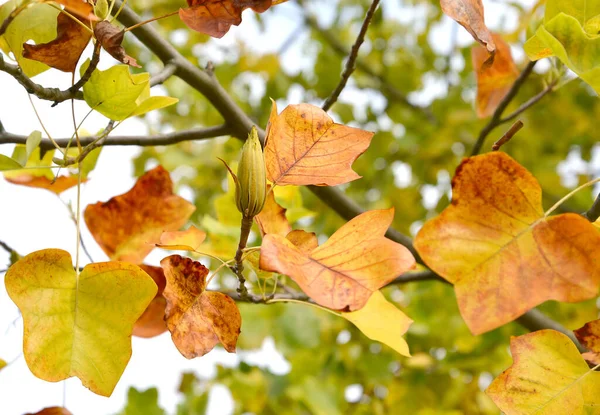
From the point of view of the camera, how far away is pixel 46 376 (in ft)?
1.27

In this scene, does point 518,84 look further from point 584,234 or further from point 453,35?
point 453,35

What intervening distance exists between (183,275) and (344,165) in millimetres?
131

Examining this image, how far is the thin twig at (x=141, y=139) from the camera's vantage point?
52cm

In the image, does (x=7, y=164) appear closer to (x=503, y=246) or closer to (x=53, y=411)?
(x=53, y=411)

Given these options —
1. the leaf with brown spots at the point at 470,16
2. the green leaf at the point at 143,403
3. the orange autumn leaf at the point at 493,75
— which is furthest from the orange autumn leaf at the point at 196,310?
the green leaf at the point at 143,403

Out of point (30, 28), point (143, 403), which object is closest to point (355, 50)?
point (30, 28)

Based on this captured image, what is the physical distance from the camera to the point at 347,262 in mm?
341

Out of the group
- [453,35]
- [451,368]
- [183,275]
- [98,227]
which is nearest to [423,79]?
[453,35]

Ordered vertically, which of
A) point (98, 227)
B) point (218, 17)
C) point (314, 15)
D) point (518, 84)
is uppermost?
point (218, 17)

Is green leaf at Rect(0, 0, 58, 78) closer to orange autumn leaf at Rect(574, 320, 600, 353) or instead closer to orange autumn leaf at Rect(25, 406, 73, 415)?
orange autumn leaf at Rect(25, 406, 73, 415)

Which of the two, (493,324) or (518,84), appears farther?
(518,84)

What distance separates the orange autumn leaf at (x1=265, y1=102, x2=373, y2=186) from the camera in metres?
0.40

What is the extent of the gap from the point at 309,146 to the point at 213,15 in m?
0.11

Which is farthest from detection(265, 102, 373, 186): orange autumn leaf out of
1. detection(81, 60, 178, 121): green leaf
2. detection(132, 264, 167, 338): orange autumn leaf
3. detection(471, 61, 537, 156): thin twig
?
detection(471, 61, 537, 156): thin twig
